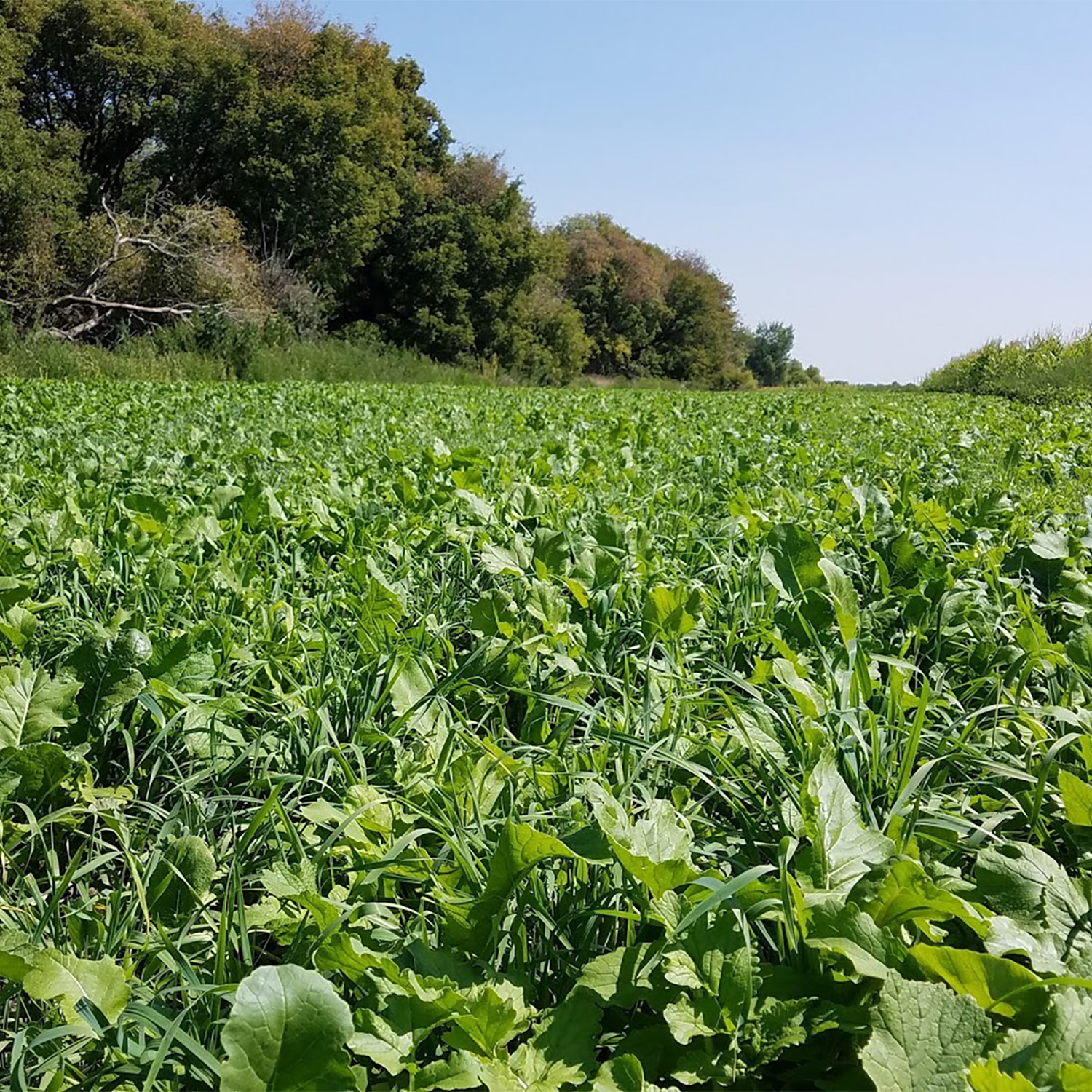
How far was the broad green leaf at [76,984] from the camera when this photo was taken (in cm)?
102

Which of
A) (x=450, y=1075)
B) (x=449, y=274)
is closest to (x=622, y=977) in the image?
(x=450, y=1075)

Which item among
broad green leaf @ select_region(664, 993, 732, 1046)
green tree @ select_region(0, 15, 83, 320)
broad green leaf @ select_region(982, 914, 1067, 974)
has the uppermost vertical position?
green tree @ select_region(0, 15, 83, 320)

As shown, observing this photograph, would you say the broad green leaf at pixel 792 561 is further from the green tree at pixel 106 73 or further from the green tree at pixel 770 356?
the green tree at pixel 770 356

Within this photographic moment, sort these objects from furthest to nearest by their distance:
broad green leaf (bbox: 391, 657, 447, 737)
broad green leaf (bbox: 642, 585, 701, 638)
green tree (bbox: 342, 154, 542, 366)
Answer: green tree (bbox: 342, 154, 542, 366)
broad green leaf (bbox: 642, 585, 701, 638)
broad green leaf (bbox: 391, 657, 447, 737)

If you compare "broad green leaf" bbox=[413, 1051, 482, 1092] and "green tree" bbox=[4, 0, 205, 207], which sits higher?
"green tree" bbox=[4, 0, 205, 207]

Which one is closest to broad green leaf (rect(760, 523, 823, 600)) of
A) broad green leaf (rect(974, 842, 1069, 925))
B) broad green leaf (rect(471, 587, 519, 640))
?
broad green leaf (rect(471, 587, 519, 640))

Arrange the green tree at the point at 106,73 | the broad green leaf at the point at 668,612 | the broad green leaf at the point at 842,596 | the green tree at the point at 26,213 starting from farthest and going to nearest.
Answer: the green tree at the point at 106,73
the green tree at the point at 26,213
the broad green leaf at the point at 668,612
the broad green leaf at the point at 842,596

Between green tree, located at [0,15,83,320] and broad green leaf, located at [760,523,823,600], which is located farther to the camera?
green tree, located at [0,15,83,320]

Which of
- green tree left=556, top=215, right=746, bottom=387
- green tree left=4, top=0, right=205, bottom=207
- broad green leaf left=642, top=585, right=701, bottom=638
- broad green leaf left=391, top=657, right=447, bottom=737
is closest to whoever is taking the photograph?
broad green leaf left=391, top=657, right=447, bottom=737

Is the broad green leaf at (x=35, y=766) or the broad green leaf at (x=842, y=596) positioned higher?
the broad green leaf at (x=842, y=596)

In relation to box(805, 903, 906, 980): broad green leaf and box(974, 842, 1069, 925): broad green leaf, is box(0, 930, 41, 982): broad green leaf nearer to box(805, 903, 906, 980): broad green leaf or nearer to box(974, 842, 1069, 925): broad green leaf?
box(805, 903, 906, 980): broad green leaf

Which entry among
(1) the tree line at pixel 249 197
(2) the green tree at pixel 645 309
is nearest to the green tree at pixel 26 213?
(1) the tree line at pixel 249 197

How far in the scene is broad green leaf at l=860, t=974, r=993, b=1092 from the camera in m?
0.86

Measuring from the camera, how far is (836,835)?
4.09ft
